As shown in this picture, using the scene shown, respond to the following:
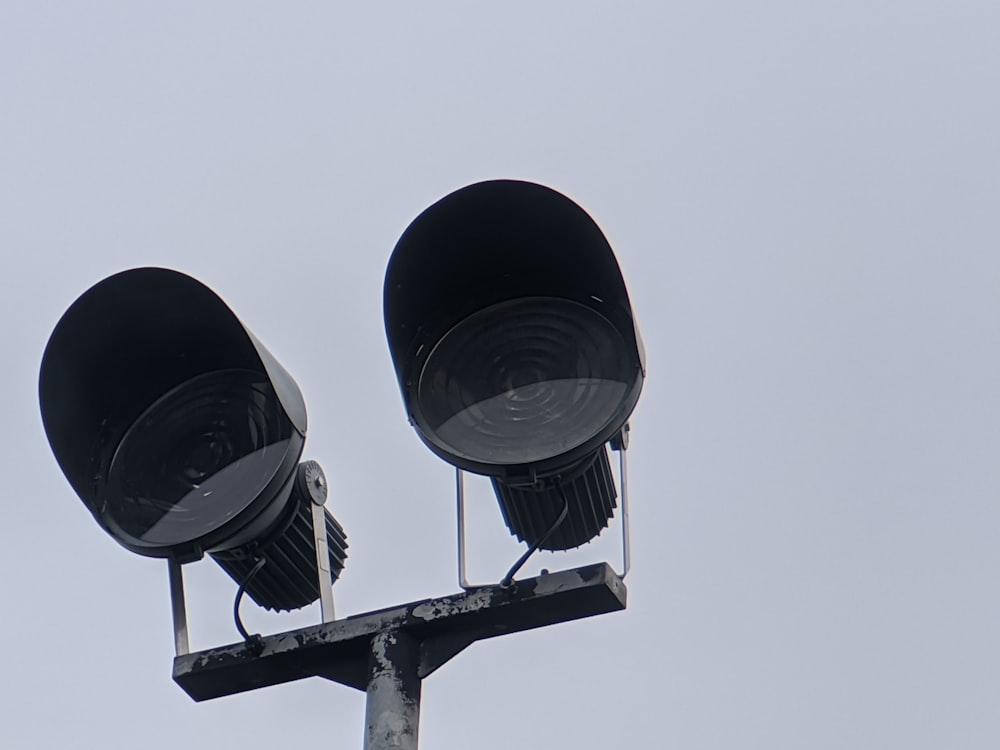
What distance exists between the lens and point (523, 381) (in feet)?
15.0

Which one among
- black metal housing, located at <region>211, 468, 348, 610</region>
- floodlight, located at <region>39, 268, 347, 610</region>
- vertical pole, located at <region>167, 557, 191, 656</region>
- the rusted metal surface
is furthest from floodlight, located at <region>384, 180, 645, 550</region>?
vertical pole, located at <region>167, 557, 191, 656</region>

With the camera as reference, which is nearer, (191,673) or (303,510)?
(191,673)

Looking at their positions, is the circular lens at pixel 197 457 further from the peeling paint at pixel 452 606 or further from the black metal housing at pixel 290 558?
the peeling paint at pixel 452 606

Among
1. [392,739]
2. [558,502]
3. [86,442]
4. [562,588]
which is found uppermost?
[86,442]

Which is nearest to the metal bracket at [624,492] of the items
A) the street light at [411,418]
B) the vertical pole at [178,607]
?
the street light at [411,418]

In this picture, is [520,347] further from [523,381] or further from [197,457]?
[197,457]

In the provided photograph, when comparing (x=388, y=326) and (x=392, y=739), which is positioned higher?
(x=388, y=326)

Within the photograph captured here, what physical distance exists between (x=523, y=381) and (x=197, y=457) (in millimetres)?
947

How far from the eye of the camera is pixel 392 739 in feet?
13.7

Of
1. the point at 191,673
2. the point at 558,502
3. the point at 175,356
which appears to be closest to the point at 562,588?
the point at 558,502

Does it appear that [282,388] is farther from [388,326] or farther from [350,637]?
[350,637]

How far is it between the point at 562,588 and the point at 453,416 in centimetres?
54

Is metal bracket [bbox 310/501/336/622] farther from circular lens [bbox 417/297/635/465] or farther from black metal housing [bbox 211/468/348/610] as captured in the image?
circular lens [bbox 417/297/635/465]

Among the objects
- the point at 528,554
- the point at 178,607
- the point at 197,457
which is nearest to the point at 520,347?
the point at 528,554
